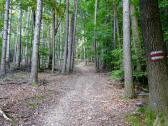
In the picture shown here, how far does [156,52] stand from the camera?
19.8 ft

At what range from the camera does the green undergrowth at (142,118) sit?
6.73m

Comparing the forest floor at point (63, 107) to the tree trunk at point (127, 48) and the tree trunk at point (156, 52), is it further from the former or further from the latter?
the tree trunk at point (156, 52)

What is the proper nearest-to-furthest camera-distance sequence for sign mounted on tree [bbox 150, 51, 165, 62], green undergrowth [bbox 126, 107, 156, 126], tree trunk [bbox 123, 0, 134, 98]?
sign mounted on tree [bbox 150, 51, 165, 62] → green undergrowth [bbox 126, 107, 156, 126] → tree trunk [bbox 123, 0, 134, 98]

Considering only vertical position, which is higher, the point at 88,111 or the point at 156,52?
the point at 156,52

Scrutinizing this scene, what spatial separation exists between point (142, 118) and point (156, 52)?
2368 mm

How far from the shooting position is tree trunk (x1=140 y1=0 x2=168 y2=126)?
19.8ft

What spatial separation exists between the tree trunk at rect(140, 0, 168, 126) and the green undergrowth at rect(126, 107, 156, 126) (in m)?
0.51

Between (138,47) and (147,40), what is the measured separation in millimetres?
7338

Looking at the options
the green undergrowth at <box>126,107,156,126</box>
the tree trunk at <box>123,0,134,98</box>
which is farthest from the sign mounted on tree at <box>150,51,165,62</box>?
the tree trunk at <box>123,0,134,98</box>

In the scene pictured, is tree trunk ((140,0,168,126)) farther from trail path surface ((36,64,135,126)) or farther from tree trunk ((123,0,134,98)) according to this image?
tree trunk ((123,0,134,98))

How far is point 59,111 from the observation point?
352 inches

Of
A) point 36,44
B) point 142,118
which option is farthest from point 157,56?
point 36,44

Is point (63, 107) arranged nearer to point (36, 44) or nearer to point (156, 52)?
point (156, 52)

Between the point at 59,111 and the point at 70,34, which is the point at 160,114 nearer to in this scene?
the point at 59,111
